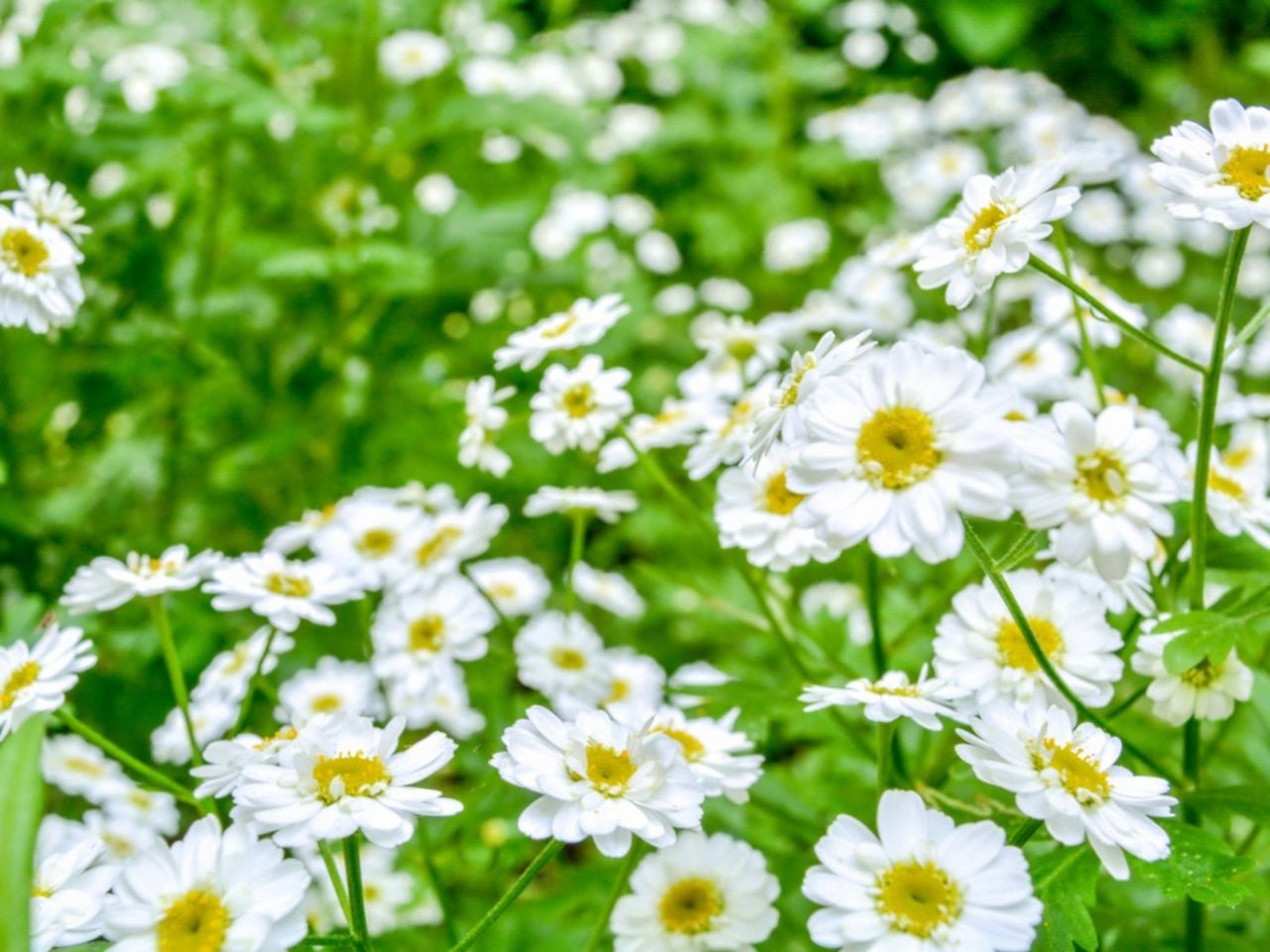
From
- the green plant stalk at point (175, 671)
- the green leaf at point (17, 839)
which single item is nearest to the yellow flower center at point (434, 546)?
the green plant stalk at point (175, 671)

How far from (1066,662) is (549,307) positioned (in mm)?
1914

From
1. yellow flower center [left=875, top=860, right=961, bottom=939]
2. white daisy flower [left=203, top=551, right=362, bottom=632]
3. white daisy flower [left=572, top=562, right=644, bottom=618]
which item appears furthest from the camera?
white daisy flower [left=572, top=562, right=644, bottom=618]

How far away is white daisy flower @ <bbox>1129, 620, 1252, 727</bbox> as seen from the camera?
1.05 m

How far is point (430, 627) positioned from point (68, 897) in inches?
20.5

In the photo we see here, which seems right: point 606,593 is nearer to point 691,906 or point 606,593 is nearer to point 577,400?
point 577,400

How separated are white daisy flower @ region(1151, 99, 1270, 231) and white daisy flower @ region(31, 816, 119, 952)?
919 mm

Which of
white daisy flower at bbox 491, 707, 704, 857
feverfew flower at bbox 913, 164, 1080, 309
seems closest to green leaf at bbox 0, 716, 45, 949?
white daisy flower at bbox 491, 707, 704, 857

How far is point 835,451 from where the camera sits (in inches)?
31.9

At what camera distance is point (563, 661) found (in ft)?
4.69

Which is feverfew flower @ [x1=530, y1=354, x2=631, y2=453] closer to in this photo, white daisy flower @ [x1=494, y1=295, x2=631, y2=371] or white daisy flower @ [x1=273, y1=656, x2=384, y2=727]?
white daisy flower @ [x1=494, y1=295, x2=631, y2=371]

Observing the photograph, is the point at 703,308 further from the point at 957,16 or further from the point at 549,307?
the point at 957,16

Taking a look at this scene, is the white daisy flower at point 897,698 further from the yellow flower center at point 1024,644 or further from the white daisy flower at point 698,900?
the white daisy flower at point 698,900

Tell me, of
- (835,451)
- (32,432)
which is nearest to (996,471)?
(835,451)

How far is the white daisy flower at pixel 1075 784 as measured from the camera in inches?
32.4
